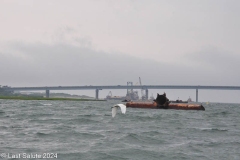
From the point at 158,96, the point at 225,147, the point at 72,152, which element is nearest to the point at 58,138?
the point at 72,152

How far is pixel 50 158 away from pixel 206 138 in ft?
38.2

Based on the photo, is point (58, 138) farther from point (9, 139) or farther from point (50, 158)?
point (50, 158)

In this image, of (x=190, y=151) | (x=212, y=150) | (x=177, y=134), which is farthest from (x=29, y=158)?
(x=177, y=134)

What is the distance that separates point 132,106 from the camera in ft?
288

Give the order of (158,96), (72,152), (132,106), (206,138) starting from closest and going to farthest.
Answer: (72,152) < (206,138) < (158,96) < (132,106)

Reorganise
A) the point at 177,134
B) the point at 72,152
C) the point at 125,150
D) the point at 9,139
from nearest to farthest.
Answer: the point at 72,152 < the point at 125,150 < the point at 9,139 < the point at 177,134

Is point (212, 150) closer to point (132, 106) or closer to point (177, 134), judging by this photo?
point (177, 134)

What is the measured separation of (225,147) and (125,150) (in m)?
5.86

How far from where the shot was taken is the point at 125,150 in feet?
56.3

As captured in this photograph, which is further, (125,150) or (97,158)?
(125,150)

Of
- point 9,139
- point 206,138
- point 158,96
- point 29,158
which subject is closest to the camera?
point 29,158

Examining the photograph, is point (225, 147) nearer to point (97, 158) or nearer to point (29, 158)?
point (97, 158)

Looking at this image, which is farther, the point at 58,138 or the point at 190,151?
the point at 58,138

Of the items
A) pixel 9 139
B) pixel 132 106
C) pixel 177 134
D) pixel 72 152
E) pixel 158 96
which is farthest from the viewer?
pixel 132 106
